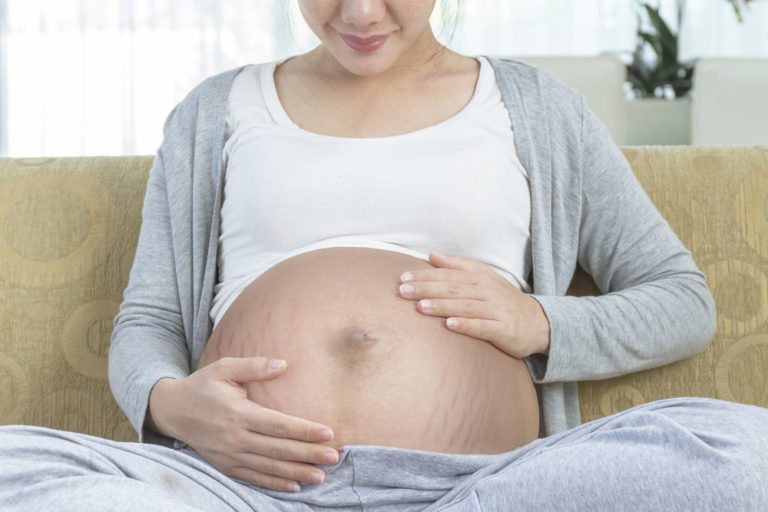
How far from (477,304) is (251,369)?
0.26 metres

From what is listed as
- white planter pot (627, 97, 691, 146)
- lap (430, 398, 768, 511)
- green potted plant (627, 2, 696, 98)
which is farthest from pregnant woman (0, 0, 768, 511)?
green potted plant (627, 2, 696, 98)

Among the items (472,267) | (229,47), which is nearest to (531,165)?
(472,267)

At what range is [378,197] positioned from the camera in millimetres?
1021

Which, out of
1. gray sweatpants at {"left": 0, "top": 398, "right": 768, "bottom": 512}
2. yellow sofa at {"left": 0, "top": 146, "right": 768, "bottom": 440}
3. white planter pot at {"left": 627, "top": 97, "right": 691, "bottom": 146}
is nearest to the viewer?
gray sweatpants at {"left": 0, "top": 398, "right": 768, "bottom": 512}

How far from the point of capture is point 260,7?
15.7 ft

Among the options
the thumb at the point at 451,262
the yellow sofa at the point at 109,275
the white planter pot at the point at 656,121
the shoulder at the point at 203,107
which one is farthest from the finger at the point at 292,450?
the white planter pot at the point at 656,121

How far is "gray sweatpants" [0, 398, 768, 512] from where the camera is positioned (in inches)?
25.4

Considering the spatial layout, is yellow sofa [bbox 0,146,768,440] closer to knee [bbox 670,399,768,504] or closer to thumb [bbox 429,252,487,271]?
thumb [bbox 429,252,487,271]

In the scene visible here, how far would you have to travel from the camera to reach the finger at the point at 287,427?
82 cm

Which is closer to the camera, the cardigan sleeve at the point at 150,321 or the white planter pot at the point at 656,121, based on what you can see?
the cardigan sleeve at the point at 150,321

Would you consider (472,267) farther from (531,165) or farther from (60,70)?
(60,70)

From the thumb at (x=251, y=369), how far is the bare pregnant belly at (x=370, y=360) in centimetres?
3

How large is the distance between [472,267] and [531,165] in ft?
0.63

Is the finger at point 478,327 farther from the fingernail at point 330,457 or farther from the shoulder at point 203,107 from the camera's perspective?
the shoulder at point 203,107
